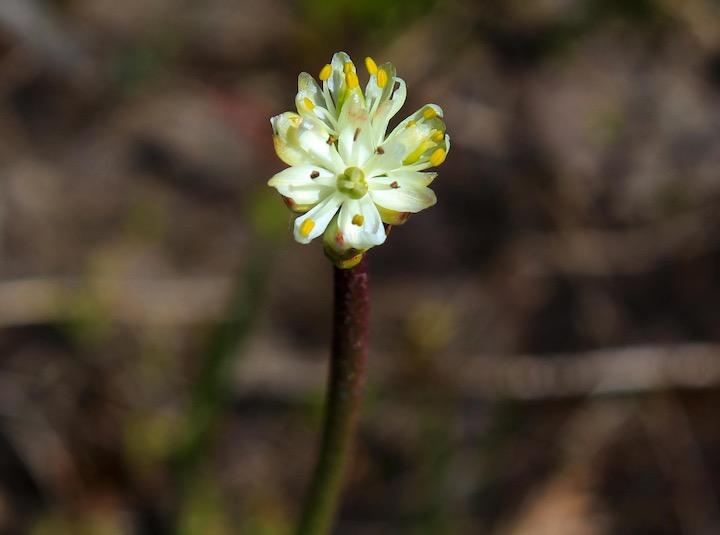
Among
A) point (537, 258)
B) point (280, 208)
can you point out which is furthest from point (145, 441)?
point (537, 258)

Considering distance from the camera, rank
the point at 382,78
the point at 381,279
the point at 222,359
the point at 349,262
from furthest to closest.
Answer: the point at 381,279 < the point at 222,359 < the point at 382,78 < the point at 349,262

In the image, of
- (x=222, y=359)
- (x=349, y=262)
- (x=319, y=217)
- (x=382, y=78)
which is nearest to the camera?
(x=349, y=262)

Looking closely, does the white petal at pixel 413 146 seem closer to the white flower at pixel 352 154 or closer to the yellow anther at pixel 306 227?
the white flower at pixel 352 154

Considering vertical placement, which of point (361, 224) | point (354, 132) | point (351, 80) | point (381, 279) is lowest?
point (361, 224)

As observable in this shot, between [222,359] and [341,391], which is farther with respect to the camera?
[222,359]

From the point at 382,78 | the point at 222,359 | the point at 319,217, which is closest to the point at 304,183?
the point at 319,217

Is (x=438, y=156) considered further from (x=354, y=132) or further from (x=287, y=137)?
(x=287, y=137)

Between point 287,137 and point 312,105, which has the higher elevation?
point 312,105

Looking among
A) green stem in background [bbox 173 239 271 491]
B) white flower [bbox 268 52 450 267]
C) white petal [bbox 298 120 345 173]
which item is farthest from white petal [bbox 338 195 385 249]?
green stem in background [bbox 173 239 271 491]

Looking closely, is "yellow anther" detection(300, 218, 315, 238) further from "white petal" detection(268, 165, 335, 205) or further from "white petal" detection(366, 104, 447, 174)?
"white petal" detection(366, 104, 447, 174)
